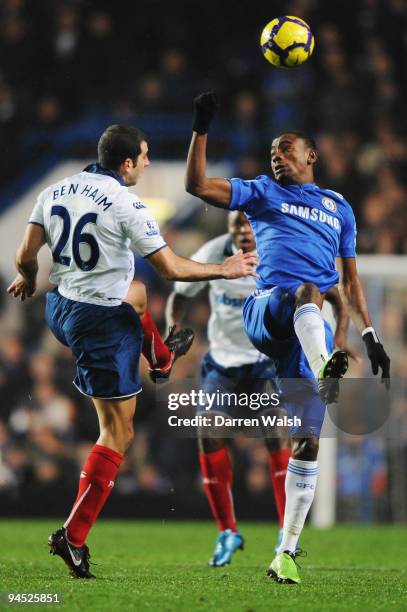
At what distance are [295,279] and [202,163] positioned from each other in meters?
0.78

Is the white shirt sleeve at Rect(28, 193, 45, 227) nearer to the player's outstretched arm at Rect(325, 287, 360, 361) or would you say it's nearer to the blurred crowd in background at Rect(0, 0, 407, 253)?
the player's outstretched arm at Rect(325, 287, 360, 361)

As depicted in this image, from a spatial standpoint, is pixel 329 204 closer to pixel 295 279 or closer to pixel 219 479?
pixel 295 279

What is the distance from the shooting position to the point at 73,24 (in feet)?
53.7

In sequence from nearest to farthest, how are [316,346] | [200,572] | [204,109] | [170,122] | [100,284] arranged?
[316,346] < [204,109] < [100,284] < [200,572] < [170,122]

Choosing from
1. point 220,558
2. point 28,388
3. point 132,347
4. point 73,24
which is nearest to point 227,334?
point 220,558

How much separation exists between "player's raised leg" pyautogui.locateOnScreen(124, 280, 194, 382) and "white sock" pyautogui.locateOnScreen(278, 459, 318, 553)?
3.63 ft

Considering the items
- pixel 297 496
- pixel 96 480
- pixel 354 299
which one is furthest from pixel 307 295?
pixel 96 480

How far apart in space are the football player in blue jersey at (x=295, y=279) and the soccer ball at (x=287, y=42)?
54 cm

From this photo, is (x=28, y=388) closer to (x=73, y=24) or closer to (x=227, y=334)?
(x=227, y=334)

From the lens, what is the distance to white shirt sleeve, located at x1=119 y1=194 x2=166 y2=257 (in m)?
5.82

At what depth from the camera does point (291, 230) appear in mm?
6227

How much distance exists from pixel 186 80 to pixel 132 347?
406 inches

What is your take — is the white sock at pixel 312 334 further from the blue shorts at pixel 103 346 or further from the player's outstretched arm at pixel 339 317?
the player's outstretched arm at pixel 339 317

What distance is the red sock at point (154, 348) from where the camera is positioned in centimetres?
652
